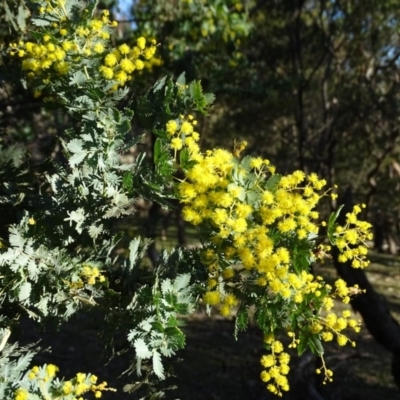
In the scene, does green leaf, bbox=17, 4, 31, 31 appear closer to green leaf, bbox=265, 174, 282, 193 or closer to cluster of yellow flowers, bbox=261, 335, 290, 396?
green leaf, bbox=265, 174, 282, 193

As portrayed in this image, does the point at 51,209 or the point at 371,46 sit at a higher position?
the point at 371,46

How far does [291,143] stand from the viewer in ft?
45.6

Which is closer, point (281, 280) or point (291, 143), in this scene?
point (281, 280)

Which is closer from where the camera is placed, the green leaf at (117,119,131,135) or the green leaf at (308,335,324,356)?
the green leaf at (308,335,324,356)

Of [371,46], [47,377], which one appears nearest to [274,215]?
[47,377]

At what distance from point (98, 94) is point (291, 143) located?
12.2 m

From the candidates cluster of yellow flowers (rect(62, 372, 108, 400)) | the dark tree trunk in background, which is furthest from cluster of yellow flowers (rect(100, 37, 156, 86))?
the dark tree trunk in background

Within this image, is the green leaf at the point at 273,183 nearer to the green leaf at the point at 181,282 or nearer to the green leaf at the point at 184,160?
the green leaf at the point at 184,160

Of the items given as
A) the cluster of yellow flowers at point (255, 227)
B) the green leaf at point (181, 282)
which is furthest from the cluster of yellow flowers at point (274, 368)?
the green leaf at point (181, 282)

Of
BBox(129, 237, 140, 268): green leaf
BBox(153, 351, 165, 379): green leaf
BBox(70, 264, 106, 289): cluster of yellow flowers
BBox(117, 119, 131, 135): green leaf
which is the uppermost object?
BBox(117, 119, 131, 135): green leaf

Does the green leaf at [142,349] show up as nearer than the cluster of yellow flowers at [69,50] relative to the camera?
Yes

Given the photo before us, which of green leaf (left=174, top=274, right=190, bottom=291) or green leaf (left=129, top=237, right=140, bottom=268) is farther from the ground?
green leaf (left=129, top=237, right=140, bottom=268)

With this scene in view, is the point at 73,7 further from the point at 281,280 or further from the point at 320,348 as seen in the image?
the point at 320,348

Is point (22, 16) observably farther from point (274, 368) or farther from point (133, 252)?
point (274, 368)
